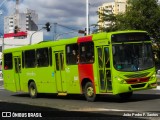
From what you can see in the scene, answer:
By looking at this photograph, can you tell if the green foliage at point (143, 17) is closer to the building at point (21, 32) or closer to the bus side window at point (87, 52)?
the bus side window at point (87, 52)

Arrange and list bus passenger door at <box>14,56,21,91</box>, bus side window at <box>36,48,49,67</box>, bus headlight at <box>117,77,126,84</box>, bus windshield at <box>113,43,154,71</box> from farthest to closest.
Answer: bus passenger door at <box>14,56,21,91</box>
bus side window at <box>36,48,49,67</box>
bus windshield at <box>113,43,154,71</box>
bus headlight at <box>117,77,126,84</box>

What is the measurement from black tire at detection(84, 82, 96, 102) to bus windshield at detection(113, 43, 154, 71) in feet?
6.20

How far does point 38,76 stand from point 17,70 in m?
2.52

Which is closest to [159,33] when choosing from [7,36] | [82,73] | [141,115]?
[82,73]

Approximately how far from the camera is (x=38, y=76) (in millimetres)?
23875

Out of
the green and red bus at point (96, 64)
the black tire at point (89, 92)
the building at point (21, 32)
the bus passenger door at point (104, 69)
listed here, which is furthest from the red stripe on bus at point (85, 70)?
the building at point (21, 32)

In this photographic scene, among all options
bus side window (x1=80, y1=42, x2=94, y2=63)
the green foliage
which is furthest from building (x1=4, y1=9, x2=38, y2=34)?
bus side window (x1=80, y1=42, x2=94, y2=63)

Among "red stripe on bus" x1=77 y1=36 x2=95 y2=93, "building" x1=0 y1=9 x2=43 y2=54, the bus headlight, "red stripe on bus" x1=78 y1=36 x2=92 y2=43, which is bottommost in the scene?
the bus headlight

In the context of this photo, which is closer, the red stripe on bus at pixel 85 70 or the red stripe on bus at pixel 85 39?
the red stripe on bus at pixel 85 70

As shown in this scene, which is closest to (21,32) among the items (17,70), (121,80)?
(17,70)

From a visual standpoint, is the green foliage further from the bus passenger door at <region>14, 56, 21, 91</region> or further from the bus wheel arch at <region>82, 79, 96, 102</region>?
the bus wheel arch at <region>82, 79, 96, 102</region>

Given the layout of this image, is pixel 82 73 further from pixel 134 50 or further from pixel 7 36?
pixel 7 36

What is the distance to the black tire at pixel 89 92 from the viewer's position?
1959cm

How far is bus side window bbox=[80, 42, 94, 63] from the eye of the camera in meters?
19.6
